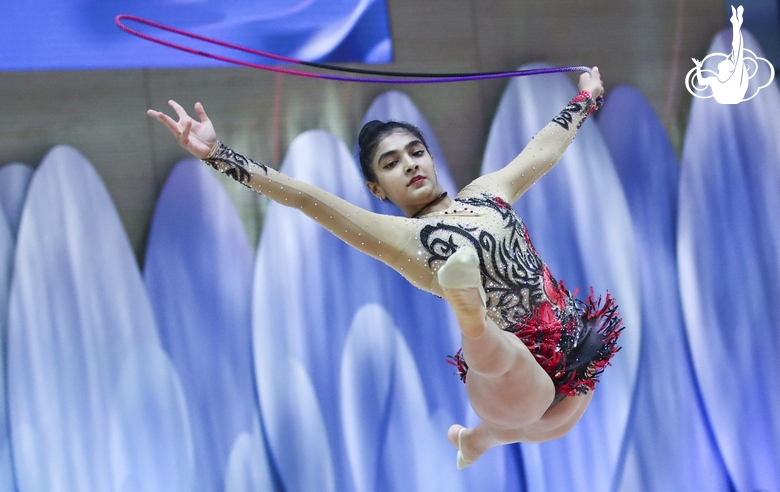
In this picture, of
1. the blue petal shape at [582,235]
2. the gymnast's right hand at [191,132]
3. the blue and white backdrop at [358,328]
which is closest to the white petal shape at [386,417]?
the blue and white backdrop at [358,328]

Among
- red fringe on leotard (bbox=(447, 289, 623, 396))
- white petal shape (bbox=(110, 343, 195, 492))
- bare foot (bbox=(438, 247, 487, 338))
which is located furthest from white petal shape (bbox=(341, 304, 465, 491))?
bare foot (bbox=(438, 247, 487, 338))

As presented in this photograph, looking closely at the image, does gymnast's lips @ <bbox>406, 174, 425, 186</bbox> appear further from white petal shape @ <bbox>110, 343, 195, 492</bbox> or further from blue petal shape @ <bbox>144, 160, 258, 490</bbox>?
white petal shape @ <bbox>110, 343, 195, 492</bbox>

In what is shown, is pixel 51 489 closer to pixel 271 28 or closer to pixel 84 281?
pixel 84 281

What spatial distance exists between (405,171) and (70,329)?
1479mm

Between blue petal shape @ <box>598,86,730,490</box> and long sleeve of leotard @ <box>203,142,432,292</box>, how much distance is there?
2126 mm

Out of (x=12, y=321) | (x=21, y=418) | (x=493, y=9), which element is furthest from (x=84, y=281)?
(x=493, y=9)

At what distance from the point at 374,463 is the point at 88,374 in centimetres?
111

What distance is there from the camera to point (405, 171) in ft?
7.43

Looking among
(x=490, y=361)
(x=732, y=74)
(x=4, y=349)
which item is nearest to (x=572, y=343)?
(x=490, y=361)

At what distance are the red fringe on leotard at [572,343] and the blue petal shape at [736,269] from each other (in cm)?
183

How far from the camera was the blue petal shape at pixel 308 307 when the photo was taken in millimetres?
3270

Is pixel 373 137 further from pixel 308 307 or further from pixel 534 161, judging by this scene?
pixel 308 307

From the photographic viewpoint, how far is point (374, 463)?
3.36 meters

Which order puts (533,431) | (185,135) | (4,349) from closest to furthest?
(185,135) → (533,431) → (4,349)
